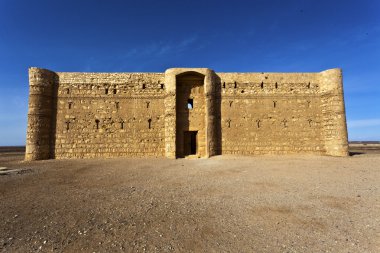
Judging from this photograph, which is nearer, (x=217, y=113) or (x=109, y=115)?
(x=109, y=115)

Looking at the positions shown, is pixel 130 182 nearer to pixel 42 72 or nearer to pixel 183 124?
pixel 183 124

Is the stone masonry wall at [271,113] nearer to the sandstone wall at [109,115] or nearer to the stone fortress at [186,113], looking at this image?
the stone fortress at [186,113]

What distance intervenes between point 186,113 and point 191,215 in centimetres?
1368

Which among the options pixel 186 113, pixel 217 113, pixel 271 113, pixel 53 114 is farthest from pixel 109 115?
pixel 271 113

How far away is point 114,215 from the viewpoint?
489cm

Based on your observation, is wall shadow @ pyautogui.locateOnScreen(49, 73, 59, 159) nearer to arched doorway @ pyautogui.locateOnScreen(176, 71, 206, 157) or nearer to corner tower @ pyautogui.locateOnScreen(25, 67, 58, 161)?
corner tower @ pyautogui.locateOnScreen(25, 67, 58, 161)

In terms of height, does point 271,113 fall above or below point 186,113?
below

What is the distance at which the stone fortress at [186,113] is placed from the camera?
17.0 metres

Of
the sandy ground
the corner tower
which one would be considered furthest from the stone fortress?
the sandy ground

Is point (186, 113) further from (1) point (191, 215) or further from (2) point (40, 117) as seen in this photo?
(1) point (191, 215)

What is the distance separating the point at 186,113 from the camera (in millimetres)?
18172

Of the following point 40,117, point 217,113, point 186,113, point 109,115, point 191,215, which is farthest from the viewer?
point 186,113

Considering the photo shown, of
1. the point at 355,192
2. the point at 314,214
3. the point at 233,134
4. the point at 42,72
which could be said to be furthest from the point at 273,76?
the point at 42,72

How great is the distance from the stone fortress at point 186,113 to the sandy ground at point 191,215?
8.84 meters
